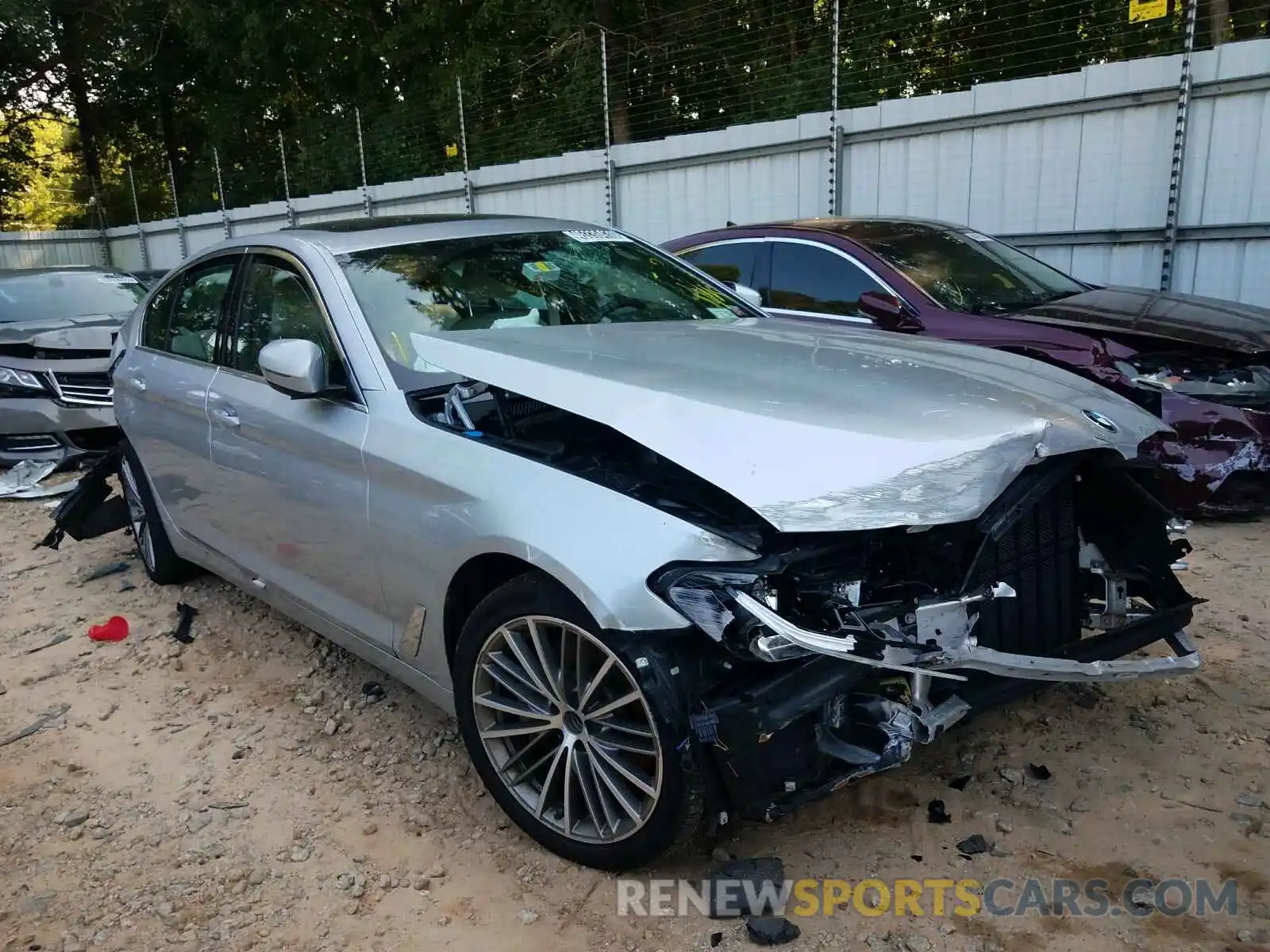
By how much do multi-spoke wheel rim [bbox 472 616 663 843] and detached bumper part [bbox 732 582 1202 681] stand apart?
14.6 inches

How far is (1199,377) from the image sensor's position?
493 cm

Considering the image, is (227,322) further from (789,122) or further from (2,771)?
(789,122)

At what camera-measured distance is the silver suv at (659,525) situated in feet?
7.46

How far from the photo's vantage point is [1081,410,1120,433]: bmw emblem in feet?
8.69

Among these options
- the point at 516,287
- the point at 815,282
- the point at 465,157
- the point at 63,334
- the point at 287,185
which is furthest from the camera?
the point at 287,185

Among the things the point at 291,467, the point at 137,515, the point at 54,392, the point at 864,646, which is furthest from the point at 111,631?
the point at 864,646

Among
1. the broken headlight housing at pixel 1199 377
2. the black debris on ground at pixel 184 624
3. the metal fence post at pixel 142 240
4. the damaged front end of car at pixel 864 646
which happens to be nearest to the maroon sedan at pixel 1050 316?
the broken headlight housing at pixel 1199 377

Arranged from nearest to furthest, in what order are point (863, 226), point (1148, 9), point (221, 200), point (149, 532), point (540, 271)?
point (540, 271)
point (149, 532)
point (863, 226)
point (1148, 9)
point (221, 200)

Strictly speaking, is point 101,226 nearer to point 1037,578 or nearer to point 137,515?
point 137,515

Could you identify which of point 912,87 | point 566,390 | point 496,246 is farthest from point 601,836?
point 912,87

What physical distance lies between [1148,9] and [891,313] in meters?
4.82

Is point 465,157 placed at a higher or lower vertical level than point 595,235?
higher

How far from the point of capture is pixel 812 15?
10.6m
